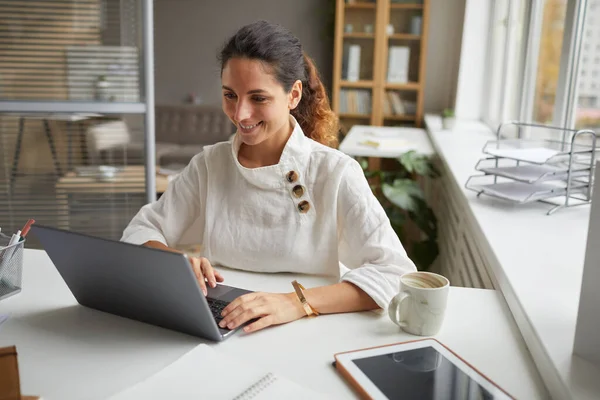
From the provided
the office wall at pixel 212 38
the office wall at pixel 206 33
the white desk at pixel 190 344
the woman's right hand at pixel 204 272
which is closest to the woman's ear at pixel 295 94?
the woman's right hand at pixel 204 272

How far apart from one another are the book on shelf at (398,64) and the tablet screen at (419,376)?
169 inches

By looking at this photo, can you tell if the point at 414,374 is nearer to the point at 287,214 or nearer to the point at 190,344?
the point at 190,344

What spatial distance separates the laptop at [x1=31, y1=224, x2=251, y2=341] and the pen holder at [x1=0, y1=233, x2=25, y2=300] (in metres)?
0.13

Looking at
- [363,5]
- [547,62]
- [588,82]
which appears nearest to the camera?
[588,82]

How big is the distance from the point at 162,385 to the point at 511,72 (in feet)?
11.6

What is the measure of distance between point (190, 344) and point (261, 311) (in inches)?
Answer: 5.3

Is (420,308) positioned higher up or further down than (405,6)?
further down

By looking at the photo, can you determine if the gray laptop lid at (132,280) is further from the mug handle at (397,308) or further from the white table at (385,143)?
the white table at (385,143)

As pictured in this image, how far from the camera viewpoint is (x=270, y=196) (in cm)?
139

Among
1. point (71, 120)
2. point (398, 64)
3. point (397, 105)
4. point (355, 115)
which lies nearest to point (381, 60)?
point (398, 64)

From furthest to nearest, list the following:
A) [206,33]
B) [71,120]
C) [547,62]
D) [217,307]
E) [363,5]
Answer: [206,33]
[363,5]
[547,62]
[71,120]
[217,307]

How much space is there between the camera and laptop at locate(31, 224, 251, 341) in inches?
35.7

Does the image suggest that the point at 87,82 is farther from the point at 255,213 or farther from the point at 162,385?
the point at 162,385

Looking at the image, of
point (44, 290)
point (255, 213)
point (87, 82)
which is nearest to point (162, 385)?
point (44, 290)
